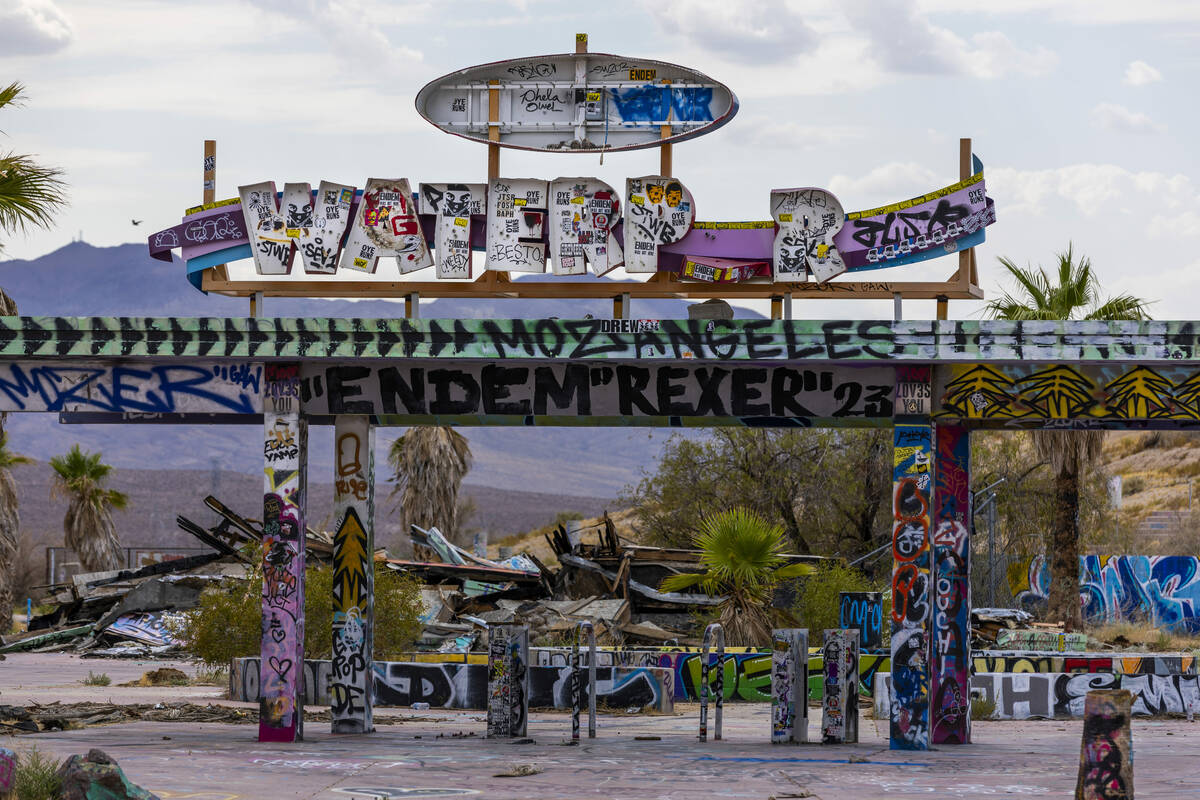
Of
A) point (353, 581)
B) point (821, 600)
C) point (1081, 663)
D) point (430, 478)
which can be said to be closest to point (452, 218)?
point (353, 581)

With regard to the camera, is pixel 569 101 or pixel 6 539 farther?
pixel 6 539

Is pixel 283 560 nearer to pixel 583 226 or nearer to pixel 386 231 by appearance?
pixel 386 231

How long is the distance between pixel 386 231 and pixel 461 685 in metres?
7.46

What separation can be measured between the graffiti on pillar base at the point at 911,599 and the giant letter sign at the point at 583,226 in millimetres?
3262

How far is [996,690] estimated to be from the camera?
18.2 metres

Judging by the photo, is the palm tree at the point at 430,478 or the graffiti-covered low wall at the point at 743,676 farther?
the palm tree at the point at 430,478

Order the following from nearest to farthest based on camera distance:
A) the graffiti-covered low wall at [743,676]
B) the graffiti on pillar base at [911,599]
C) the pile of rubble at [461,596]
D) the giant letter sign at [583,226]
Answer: the graffiti on pillar base at [911,599] → the giant letter sign at [583,226] → the graffiti-covered low wall at [743,676] → the pile of rubble at [461,596]

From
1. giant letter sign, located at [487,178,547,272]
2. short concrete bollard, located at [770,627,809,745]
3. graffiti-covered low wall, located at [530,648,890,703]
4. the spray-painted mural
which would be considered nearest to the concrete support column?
graffiti-covered low wall, located at [530,648,890,703]

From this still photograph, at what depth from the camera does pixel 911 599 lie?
13.3m

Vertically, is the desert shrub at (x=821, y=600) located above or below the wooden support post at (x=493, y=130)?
below

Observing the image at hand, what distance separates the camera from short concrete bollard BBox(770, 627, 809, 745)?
1396 cm

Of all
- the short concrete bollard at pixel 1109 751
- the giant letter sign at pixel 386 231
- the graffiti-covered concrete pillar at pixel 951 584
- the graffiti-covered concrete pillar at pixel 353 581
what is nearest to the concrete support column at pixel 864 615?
the graffiti-covered concrete pillar at pixel 951 584

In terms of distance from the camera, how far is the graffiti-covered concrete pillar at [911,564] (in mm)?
13305

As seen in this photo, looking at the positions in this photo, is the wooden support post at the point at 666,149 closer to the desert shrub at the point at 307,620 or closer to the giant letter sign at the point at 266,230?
the giant letter sign at the point at 266,230
